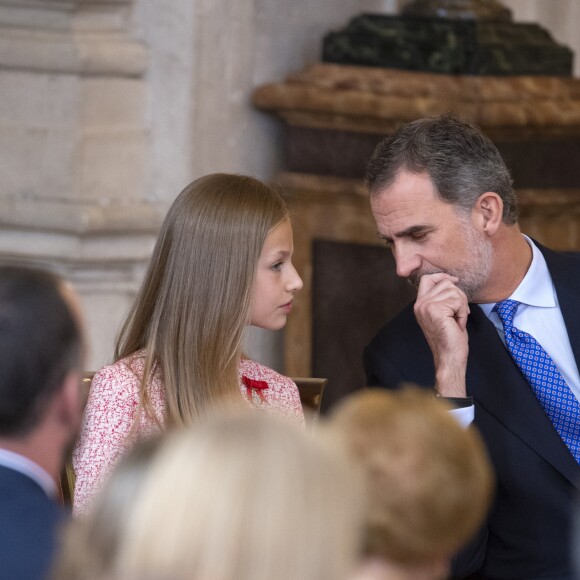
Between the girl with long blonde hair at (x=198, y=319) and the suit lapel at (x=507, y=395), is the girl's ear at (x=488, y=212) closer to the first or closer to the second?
the suit lapel at (x=507, y=395)

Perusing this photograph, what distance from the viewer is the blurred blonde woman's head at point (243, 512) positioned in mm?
1105

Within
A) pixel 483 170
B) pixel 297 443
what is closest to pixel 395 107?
pixel 483 170

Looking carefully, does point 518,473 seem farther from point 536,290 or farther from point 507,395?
point 536,290

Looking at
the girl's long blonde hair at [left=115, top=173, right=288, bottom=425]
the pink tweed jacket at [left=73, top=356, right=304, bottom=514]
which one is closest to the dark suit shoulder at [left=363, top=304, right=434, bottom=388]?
the girl's long blonde hair at [left=115, top=173, right=288, bottom=425]

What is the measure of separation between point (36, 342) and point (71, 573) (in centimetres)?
47

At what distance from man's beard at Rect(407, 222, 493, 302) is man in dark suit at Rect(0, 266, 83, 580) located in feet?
3.87

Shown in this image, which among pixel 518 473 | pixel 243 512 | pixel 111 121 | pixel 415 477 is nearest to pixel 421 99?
pixel 111 121

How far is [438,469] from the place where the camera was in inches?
52.6

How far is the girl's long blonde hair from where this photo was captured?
2.43m

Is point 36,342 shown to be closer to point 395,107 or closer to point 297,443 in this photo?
point 297,443

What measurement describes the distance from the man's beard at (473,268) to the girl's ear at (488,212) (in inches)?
1.1

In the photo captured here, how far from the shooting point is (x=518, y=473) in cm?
257

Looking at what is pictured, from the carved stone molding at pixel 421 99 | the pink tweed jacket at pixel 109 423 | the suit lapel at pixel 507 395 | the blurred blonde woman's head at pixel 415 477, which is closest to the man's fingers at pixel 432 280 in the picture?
the suit lapel at pixel 507 395

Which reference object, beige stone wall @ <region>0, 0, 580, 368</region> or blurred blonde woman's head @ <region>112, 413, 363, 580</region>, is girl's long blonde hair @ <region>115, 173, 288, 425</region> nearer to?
blurred blonde woman's head @ <region>112, 413, 363, 580</region>
